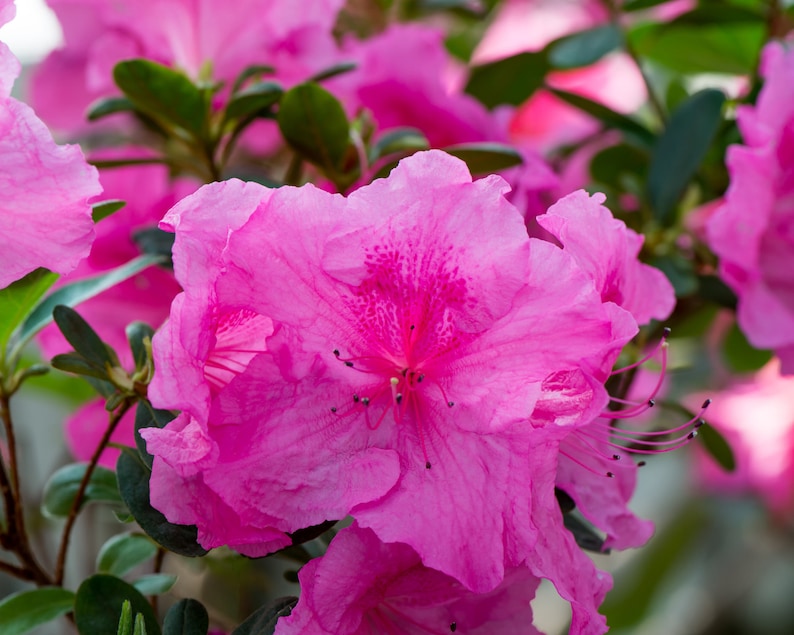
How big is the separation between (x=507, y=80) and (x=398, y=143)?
430 millimetres

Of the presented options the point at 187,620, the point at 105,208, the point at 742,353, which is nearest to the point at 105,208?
the point at 105,208

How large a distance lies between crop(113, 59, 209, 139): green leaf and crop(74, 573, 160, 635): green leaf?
0.45 metres

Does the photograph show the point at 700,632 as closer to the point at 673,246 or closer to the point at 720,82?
the point at 720,82

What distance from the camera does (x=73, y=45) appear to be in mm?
1285

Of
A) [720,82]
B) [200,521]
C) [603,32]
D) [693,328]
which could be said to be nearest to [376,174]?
[200,521]

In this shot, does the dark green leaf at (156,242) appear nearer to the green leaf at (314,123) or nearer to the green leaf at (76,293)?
the green leaf at (76,293)

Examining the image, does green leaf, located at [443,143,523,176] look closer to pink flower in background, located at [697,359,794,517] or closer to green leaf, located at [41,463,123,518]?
green leaf, located at [41,463,123,518]

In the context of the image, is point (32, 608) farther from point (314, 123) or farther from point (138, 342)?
point (314, 123)

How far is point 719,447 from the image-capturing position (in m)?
1.17

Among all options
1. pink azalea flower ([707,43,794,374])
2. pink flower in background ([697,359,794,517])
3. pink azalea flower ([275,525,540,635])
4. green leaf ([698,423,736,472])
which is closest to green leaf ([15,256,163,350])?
pink azalea flower ([275,525,540,635])

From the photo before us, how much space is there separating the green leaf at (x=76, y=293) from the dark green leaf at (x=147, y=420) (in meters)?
0.16

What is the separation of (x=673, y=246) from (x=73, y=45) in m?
→ 0.77

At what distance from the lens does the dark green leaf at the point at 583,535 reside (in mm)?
872

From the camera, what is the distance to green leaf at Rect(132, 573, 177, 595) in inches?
32.7
